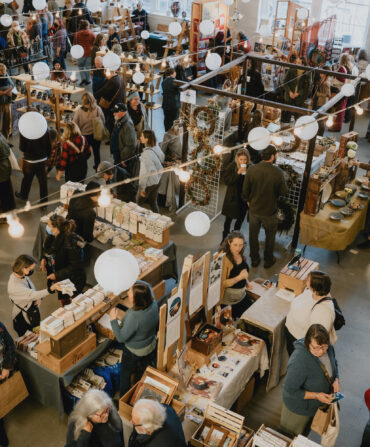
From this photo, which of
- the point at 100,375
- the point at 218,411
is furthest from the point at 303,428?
the point at 100,375

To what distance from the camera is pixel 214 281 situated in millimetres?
4824

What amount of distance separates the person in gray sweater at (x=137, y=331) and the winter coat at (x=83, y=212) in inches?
69.1

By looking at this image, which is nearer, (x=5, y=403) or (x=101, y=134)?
(x=5, y=403)

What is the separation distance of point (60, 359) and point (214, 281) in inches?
57.3

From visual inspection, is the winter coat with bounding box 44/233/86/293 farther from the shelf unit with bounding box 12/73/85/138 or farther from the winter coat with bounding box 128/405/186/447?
the shelf unit with bounding box 12/73/85/138

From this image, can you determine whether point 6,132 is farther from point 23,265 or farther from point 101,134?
point 23,265

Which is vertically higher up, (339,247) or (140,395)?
(140,395)

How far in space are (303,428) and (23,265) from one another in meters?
2.66

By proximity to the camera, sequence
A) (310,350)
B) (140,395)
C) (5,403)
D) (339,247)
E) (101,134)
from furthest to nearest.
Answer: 1. (101,134)
2. (339,247)
3. (5,403)
4. (140,395)
5. (310,350)

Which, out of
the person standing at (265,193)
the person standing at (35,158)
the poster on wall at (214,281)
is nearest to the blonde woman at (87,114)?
the person standing at (35,158)

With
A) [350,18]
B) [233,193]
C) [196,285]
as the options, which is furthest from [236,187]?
[350,18]

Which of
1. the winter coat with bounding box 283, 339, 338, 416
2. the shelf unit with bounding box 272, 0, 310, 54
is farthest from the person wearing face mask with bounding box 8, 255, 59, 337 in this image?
the shelf unit with bounding box 272, 0, 310, 54

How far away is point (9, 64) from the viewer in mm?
12656

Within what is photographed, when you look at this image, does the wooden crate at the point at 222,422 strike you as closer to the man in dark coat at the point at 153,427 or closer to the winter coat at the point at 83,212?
→ the man in dark coat at the point at 153,427
